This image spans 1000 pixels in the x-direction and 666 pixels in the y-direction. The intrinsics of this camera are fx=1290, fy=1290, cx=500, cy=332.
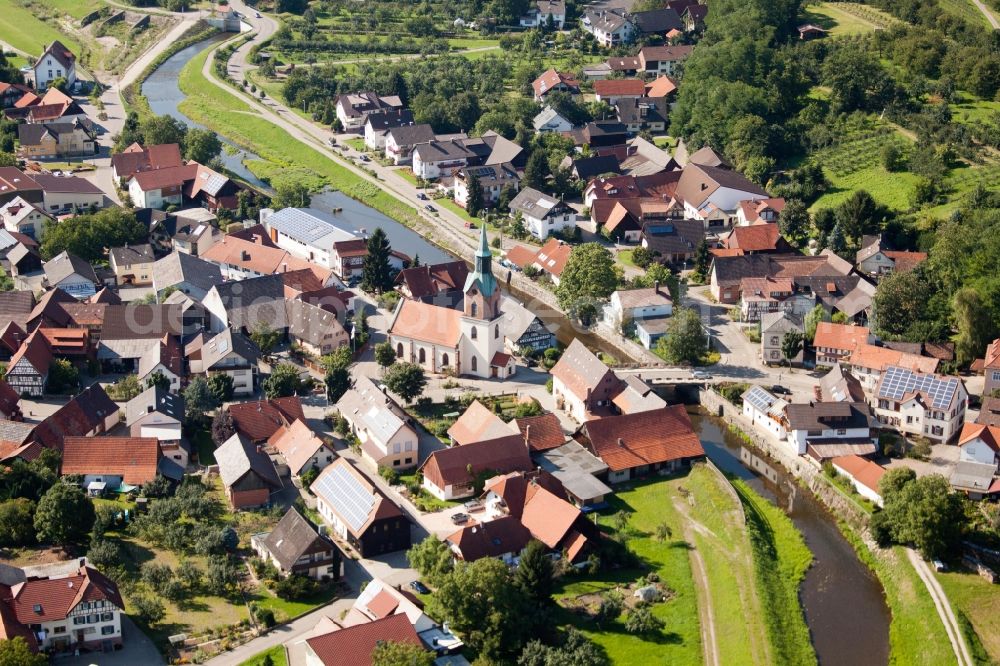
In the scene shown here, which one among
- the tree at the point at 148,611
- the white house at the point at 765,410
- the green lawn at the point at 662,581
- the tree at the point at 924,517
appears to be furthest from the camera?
the white house at the point at 765,410

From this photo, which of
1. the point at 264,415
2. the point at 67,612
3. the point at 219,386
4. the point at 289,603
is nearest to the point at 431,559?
the point at 289,603

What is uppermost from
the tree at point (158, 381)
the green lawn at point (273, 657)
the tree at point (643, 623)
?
the green lawn at point (273, 657)

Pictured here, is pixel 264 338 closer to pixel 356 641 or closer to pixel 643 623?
pixel 356 641

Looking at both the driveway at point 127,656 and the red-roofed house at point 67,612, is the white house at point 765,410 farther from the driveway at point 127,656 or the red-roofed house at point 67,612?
the red-roofed house at point 67,612

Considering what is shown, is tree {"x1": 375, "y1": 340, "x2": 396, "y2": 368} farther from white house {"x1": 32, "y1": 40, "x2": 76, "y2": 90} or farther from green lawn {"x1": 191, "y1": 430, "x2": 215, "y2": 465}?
white house {"x1": 32, "y1": 40, "x2": 76, "y2": 90}

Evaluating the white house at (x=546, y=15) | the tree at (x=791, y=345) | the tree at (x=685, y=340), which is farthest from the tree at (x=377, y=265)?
the white house at (x=546, y=15)

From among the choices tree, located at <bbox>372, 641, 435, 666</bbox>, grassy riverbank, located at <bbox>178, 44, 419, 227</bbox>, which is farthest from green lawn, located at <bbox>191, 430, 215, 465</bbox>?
grassy riverbank, located at <bbox>178, 44, 419, 227</bbox>
